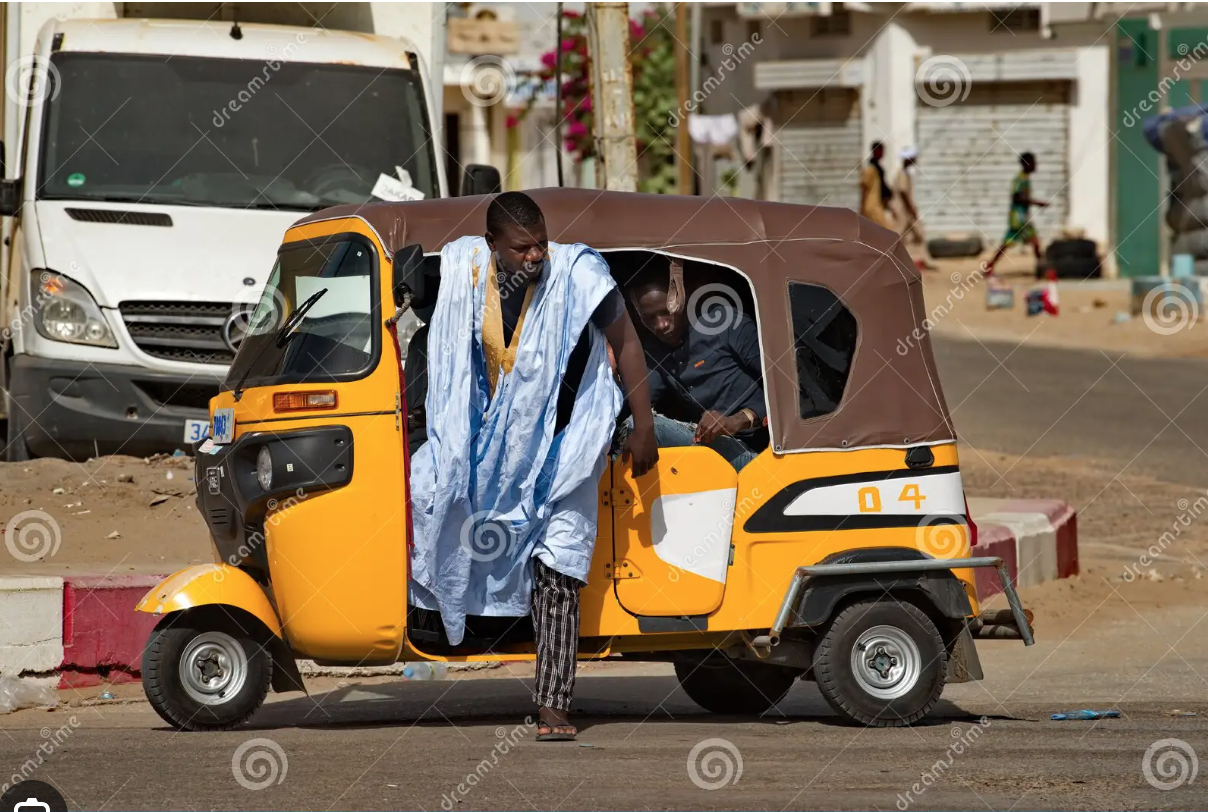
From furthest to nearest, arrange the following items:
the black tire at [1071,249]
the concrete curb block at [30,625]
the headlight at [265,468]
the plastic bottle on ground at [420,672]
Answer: the black tire at [1071,249]
the plastic bottle on ground at [420,672]
the concrete curb block at [30,625]
the headlight at [265,468]

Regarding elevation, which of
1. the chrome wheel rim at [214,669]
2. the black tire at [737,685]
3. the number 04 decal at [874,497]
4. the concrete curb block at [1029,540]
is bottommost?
the concrete curb block at [1029,540]

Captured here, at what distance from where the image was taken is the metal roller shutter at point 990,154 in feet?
105

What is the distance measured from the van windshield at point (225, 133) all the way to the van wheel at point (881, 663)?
529 centimetres

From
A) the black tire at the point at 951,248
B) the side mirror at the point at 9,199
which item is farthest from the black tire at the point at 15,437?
the black tire at the point at 951,248

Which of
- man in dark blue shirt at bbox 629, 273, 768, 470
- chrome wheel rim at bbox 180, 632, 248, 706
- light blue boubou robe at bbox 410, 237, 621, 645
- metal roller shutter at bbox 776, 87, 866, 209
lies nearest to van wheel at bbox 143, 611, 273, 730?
chrome wheel rim at bbox 180, 632, 248, 706

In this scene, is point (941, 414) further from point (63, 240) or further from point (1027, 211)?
point (1027, 211)

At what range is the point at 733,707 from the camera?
762 centimetres

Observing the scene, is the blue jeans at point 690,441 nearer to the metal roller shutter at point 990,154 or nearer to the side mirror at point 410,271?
the side mirror at point 410,271

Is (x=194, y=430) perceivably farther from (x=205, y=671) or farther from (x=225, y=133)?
(x=205, y=671)

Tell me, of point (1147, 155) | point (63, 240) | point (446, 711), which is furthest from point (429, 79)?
point (1147, 155)

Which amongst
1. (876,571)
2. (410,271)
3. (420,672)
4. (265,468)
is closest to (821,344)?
(876,571)

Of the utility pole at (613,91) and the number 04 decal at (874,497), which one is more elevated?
the utility pole at (613,91)

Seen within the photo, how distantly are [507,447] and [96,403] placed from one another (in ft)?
15.5

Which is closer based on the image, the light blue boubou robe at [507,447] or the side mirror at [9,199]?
the light blue boubou robe at [507,447]
